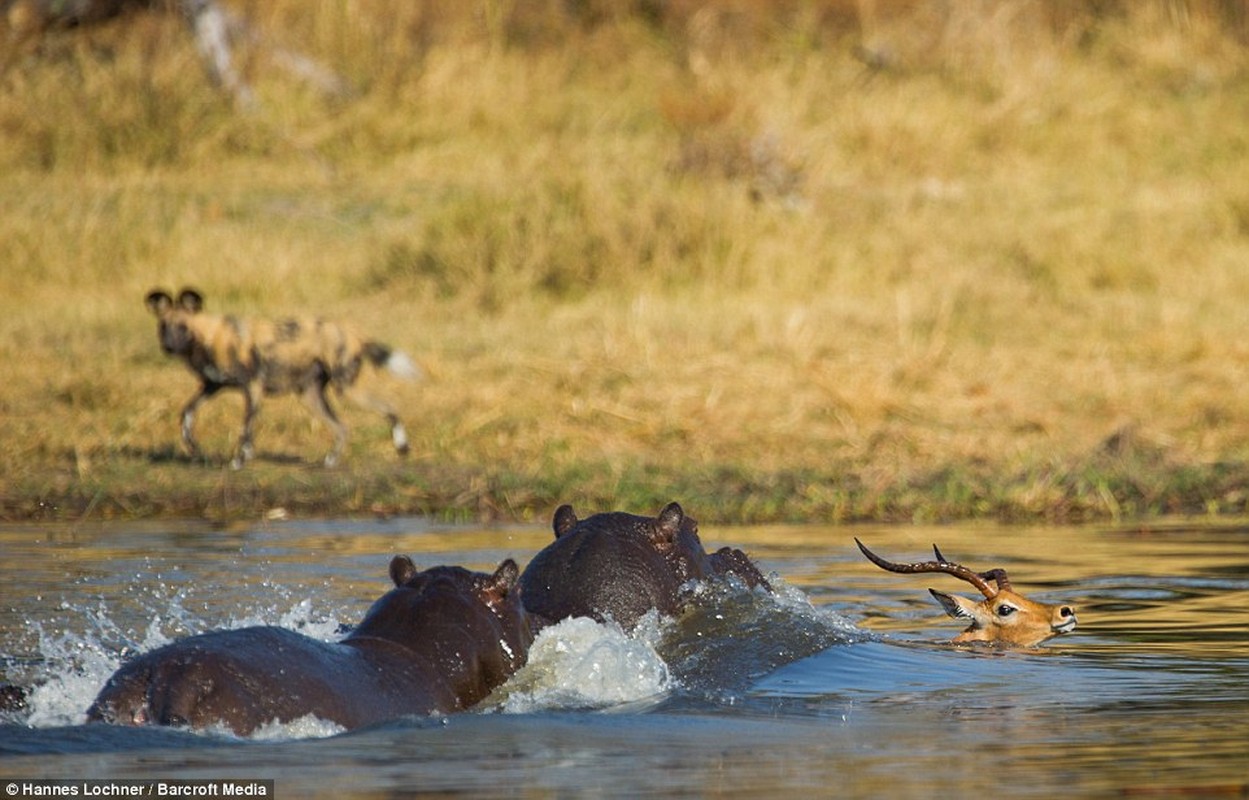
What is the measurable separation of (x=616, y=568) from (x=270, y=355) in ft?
17.2

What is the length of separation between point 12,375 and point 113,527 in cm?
280

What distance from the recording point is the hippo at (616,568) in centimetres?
548

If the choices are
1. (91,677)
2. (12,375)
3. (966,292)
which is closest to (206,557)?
(91,677)

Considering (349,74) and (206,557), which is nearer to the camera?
(206,557)

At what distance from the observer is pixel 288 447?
10.4 metres

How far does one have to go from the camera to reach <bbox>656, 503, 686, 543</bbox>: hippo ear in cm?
561

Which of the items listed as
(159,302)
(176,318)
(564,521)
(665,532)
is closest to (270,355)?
(176,318)

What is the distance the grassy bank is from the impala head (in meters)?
2.67

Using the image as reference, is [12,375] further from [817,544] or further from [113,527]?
[817,544]

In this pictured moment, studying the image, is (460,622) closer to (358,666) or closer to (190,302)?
(358,666)

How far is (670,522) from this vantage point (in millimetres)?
5633

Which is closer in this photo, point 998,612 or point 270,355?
point 998,612

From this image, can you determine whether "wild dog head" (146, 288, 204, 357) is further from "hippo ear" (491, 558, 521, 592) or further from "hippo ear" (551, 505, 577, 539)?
"hippo ear" (491, 558, 521, 592)

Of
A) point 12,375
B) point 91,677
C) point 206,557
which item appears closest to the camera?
point 91,677
